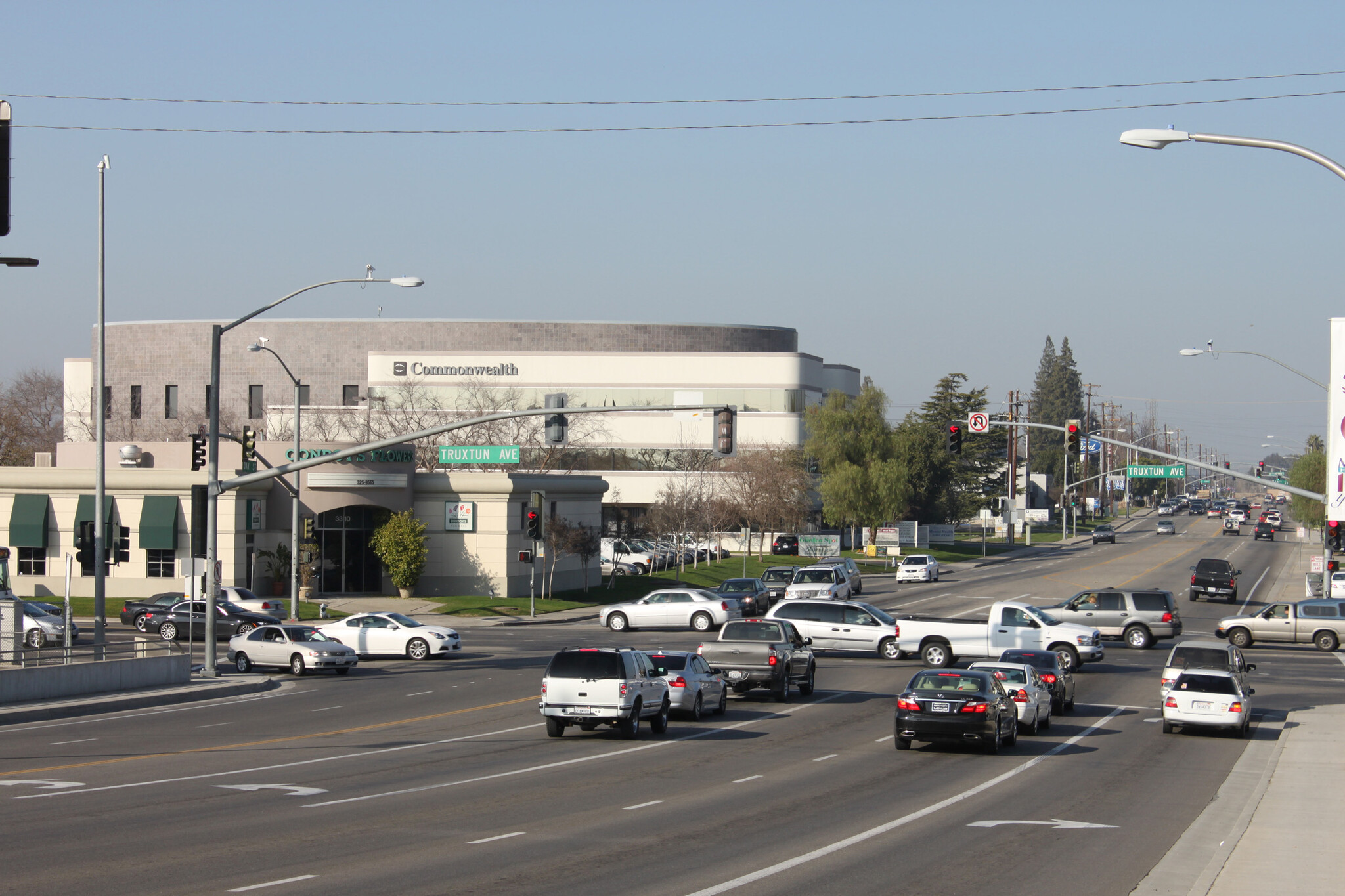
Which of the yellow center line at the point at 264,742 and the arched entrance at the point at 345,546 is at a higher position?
the arched entrance at the point at 345,546

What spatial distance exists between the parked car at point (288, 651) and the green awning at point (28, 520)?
23.2 meters

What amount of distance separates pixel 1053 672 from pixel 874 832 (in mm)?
14067

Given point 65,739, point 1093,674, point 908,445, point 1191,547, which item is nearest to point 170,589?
point 65,739

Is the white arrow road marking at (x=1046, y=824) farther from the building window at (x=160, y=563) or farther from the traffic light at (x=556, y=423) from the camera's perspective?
the building window at (x=160, y=563)

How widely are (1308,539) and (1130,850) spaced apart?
117 meters

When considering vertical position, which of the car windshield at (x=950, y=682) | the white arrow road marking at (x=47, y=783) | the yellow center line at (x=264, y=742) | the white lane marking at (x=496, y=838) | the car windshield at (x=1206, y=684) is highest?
the car windshield at (x=950, y=682)

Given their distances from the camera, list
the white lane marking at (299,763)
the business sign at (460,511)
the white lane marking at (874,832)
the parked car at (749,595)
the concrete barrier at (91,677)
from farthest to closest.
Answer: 1. the business sign at (460,511)
2. the parked car at (749,595)
3. the concrete barrier at (91,677)
4. the white lane marking at (299,763)
5. the white lane marking at (874,832)

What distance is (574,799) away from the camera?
17.3 meters

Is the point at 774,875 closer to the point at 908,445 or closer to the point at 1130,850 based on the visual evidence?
the point at 1130,850

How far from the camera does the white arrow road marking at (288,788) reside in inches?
688

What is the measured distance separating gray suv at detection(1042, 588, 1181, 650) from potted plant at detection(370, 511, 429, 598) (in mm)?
27138

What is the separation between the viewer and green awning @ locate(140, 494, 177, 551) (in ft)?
180

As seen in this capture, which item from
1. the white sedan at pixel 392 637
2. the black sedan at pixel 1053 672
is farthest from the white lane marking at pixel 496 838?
the white sedan at pixel 392 637

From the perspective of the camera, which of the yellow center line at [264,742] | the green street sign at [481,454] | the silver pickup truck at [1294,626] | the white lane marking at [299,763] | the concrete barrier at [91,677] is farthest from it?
the green street sign at [481,454]
